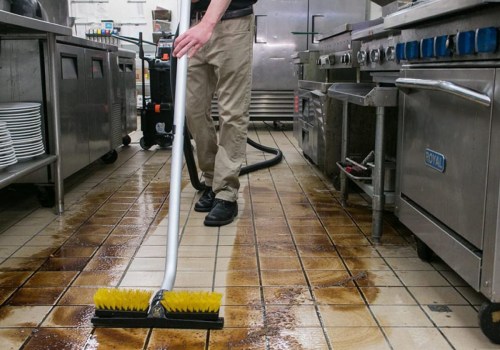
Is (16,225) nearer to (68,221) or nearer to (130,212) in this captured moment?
(68,221)

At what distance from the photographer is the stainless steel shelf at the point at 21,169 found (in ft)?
7.38

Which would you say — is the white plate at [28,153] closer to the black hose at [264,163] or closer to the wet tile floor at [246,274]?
the wet tile floor at [246,274]

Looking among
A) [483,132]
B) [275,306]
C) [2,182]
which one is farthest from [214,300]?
[2,182]

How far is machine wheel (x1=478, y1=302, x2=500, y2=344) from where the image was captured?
1.43 metres

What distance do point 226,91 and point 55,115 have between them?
2.82 feet

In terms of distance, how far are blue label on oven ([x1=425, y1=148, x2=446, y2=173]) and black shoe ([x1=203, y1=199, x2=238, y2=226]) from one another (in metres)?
1.05

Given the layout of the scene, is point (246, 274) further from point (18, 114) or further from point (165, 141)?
point (165, 141)

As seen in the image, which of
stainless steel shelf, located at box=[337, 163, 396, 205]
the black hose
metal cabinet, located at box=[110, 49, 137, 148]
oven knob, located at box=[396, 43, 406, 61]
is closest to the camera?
oven knob, located at box=[396, 43, 406, 61]

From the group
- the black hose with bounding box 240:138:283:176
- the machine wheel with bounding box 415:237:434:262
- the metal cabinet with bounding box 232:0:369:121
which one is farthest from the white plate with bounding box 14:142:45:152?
Answer: the metal cabinet with bounding box 232:0:369:121

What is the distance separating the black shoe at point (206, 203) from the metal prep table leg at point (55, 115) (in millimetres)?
676

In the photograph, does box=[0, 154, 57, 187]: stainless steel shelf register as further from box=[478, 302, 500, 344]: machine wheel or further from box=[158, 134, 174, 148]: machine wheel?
box=[158, 134, 174, 148]: machine wheel

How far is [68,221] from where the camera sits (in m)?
2.67

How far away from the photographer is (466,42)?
1506mm

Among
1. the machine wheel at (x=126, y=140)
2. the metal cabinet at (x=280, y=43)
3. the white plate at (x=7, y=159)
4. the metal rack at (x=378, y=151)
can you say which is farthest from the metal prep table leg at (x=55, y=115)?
the metal cabinet at (x=280, y=43)
